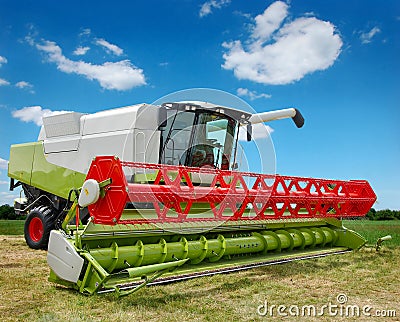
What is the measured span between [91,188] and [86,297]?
3.59ft

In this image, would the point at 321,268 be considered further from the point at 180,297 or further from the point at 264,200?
the point at 180,297

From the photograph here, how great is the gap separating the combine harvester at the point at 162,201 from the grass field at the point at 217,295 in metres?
0.18

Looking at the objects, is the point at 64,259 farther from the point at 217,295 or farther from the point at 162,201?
the point at 217,295

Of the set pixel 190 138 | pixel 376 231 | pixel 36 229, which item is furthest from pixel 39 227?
pixel 376 231

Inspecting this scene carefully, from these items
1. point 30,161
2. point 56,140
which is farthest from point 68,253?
point 30,161

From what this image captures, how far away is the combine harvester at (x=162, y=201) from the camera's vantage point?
4383mm

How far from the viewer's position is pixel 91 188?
4.23 meters

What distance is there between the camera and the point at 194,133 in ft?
22.6

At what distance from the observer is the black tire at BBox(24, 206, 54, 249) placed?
323 inches

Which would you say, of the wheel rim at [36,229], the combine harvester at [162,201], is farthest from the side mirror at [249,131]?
the wheel rim at [36,229]

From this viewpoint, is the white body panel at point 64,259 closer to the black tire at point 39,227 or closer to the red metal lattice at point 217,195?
the red metal lattice at point 217,195

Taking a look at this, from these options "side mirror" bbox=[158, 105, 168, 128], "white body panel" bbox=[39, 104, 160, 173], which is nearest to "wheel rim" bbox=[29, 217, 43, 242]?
"white body panel" bbox=[39, 104, 160, 173]

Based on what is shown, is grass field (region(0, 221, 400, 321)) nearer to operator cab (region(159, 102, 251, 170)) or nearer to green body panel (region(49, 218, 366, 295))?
green body panel (region(49, 218, 366, 295))

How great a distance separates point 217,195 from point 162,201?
2.42 ft
